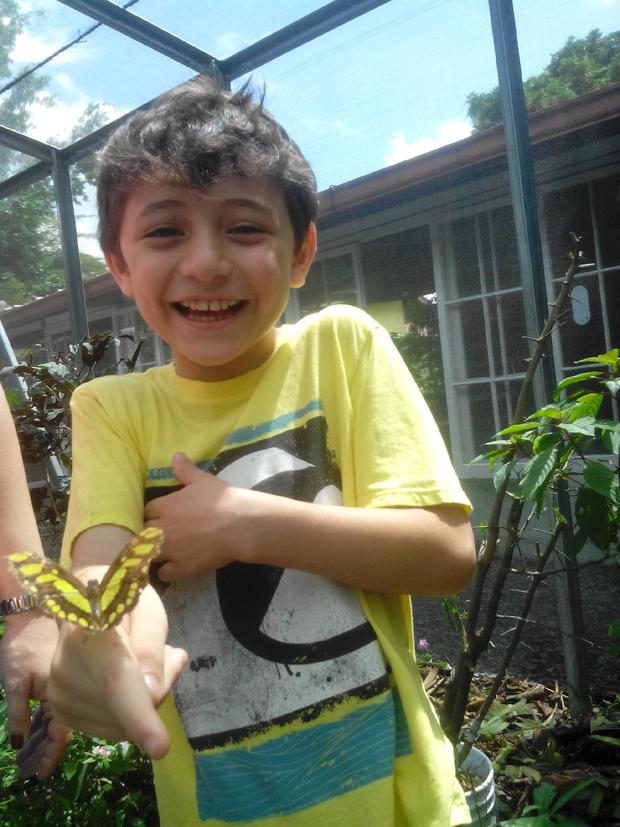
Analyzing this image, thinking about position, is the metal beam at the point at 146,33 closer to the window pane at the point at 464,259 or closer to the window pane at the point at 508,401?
the window pane at the point at 464,259

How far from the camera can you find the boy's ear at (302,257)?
116 cm

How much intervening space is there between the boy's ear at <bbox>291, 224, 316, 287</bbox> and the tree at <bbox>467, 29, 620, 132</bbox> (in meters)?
1.84

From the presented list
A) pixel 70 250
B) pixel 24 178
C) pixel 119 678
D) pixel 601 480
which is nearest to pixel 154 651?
pixel 119 678

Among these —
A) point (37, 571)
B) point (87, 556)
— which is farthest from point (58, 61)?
point (37, 571)

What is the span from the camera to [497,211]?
268cm

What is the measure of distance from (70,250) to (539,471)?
11.0 feet

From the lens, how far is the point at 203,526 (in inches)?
35.4

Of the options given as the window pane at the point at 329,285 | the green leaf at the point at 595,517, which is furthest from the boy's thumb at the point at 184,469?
the window pane at the point at 329,285

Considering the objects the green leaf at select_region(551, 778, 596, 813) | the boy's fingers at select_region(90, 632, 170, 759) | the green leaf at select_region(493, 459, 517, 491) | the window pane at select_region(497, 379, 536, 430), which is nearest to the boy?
the boy's fingers at select_region(90, 632, 170, 759)

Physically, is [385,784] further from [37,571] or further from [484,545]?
[484,545]

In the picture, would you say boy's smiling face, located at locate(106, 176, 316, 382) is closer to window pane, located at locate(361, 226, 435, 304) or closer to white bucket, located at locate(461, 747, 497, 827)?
white bucket, located at locate(461, 747, 497, 827)

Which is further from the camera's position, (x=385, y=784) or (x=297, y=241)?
(x=297, y=241)

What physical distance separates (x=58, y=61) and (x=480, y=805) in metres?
3.73

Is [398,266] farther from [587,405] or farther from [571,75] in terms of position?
[587,405]
